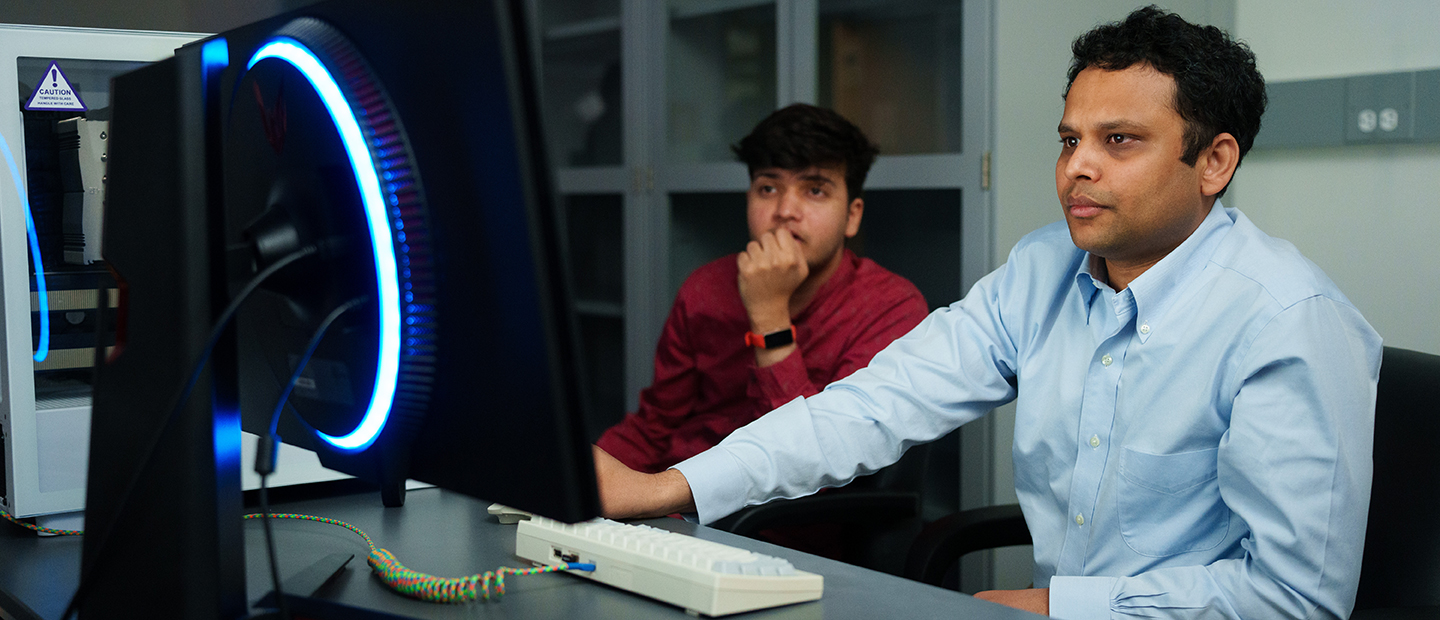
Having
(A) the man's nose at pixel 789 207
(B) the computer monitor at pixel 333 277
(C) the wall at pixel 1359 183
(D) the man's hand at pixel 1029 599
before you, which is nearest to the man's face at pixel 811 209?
(A) the man's nose at pixel 789 207

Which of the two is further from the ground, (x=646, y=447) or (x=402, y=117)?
(x=402, y=117)

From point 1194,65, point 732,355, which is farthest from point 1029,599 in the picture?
point 732,355

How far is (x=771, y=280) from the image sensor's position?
189cm

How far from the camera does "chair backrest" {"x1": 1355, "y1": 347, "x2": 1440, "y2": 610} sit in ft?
3.39

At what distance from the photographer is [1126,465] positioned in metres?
1.17

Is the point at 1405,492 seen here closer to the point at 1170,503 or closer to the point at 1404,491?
the point at 1404,491

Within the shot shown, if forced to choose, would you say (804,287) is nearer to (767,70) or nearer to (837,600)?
(767,70)

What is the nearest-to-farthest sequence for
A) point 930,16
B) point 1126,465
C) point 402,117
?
1. point 402,117
2. point 1126,465
3. point 930,16

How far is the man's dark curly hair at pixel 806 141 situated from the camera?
1923 millimetres

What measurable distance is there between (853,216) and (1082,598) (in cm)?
115

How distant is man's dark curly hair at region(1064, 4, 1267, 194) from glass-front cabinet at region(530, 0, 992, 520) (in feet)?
2.43

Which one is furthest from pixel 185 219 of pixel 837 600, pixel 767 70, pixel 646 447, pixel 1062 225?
pixel 767 70

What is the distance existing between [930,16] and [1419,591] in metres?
1.48

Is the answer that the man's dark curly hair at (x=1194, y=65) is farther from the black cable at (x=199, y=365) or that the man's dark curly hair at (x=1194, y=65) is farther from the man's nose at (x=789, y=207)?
the black cable at (x=199, y=365)
